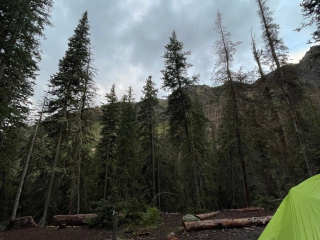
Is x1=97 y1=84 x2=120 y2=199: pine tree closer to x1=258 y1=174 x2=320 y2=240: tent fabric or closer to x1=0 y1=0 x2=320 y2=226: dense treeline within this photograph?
x1=0 y1=0 x2=320 y2=226: dense treeline

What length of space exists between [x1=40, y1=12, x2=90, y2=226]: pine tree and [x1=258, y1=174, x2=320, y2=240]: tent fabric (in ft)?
36.8

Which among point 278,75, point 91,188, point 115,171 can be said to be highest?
point 278,75

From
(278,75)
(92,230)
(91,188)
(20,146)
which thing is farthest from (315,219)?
(91,188)

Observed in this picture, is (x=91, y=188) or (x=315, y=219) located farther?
(x=91, y=188)

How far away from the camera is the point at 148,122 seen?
16703mm

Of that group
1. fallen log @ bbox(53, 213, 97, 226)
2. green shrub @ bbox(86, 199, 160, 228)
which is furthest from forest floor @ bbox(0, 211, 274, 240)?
fallen log @ bbox(53, 213, 97, 226)

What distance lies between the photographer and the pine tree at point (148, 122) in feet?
54.0

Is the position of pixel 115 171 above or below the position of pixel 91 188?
above

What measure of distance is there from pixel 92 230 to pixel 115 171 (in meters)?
8.43

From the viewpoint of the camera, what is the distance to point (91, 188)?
1852cm

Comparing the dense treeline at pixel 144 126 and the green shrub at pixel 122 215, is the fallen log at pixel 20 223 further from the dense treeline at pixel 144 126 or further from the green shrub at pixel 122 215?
the green shrub at pixel 122 215

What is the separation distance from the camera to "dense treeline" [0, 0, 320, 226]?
9548mm

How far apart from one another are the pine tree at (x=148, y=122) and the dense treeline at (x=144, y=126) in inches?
3.9

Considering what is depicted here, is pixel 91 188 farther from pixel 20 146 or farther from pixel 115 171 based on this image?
pixel 20 146
